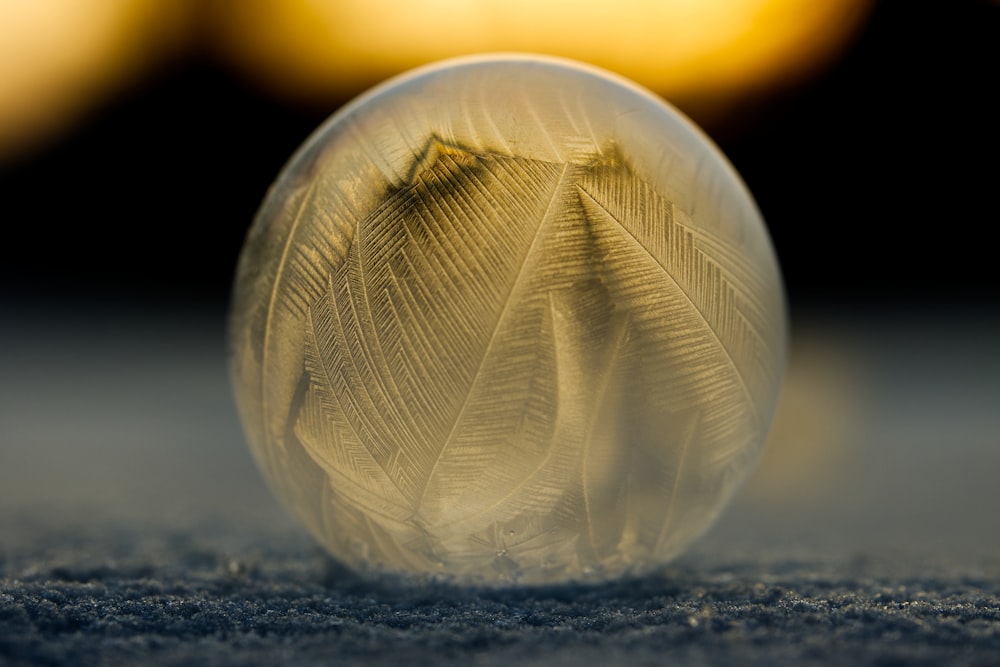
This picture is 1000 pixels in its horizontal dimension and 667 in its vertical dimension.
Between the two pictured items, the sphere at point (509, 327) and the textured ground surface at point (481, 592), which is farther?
the sphere at point (509, 327)

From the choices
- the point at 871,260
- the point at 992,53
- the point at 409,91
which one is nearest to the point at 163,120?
the point at 871,260

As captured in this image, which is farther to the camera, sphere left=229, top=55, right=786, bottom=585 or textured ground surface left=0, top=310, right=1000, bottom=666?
sphere left=229, top=55, right=786, bottom=585

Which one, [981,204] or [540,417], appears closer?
[540,417]

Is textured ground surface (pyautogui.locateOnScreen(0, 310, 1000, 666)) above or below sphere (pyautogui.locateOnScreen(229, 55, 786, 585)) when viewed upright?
below

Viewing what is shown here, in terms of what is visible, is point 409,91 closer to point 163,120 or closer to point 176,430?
point 176,430

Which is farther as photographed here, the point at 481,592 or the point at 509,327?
the point at 481,592
